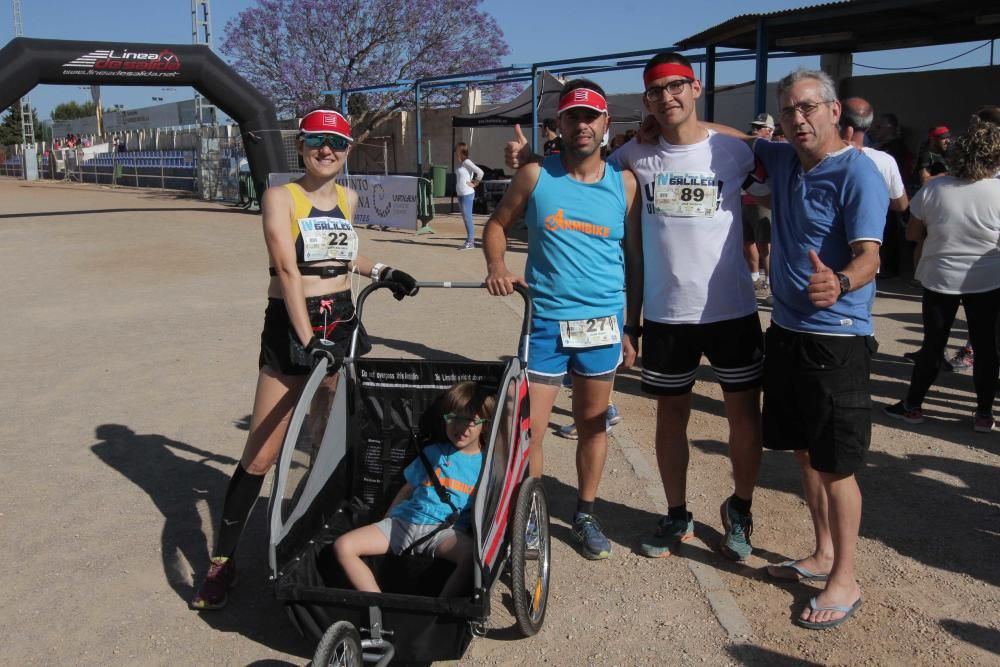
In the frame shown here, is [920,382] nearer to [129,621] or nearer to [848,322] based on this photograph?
[848,322]

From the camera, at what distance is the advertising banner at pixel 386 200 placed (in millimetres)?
17938

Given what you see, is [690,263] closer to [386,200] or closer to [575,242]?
[575,242]

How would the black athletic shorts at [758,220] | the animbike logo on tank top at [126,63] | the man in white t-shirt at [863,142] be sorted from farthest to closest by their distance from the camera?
the animbike logo on tank top at [126,63] < the black athletic shorts at [758,220] < the man in white t-shirt at [863,142]

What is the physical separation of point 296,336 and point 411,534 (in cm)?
94

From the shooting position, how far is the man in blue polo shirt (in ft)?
10.3

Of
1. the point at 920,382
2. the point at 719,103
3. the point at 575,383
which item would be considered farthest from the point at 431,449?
the point at 719,103

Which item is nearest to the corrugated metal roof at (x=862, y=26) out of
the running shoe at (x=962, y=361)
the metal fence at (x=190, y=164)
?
the running shoe at (x=962, y=361)

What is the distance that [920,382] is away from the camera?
19.0 ft

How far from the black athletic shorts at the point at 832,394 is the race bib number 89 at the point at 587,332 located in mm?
739

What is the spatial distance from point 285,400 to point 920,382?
13.7ft

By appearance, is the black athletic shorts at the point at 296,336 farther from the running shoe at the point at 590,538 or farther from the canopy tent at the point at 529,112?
the canopy tent at the point at 529,112

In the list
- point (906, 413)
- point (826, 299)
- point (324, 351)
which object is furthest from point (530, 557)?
point (906, 413)

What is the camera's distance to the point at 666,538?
13.2 feet

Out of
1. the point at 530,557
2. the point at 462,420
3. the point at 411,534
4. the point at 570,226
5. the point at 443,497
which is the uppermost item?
the point at 570,226
